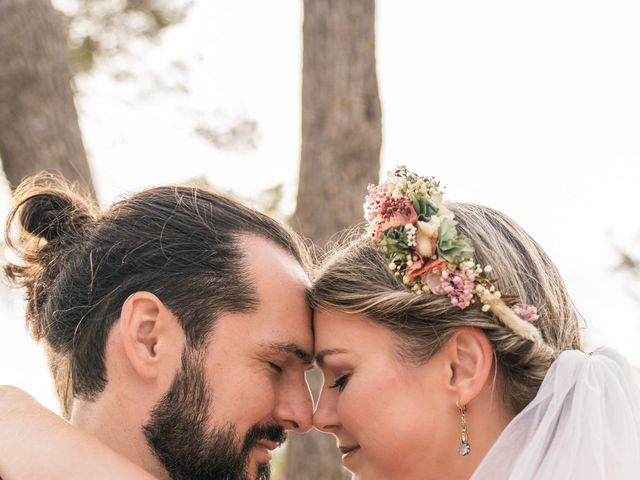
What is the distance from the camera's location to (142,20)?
36.2ft

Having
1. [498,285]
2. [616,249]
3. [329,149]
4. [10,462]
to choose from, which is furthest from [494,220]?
[616,249]

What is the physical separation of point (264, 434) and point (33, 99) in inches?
144

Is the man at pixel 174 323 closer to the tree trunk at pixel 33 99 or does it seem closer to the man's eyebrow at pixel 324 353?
the man's eyebrow at pixel 324 353

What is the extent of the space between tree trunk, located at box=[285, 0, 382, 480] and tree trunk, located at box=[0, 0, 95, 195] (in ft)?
5.52

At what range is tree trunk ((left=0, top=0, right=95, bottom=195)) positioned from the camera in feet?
23.2

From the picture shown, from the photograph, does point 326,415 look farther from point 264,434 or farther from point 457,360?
point 457,360

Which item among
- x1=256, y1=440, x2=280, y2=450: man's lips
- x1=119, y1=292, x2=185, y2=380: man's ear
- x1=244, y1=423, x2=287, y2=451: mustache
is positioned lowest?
x1=256, y1=440, x2=280, y2=450: man's lips

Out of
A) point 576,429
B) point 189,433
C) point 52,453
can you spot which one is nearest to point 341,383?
point 189,433

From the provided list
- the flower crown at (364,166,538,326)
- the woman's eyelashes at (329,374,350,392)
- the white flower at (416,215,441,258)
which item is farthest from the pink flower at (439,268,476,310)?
the woman's eyelashes at (329,374,350,392)

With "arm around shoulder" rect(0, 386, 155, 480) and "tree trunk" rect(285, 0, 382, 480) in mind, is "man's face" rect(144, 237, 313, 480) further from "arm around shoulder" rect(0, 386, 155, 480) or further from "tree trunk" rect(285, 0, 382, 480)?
"tree trunk" rect(285, 0, 382, 480)

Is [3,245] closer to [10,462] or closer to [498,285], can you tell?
[10,462]

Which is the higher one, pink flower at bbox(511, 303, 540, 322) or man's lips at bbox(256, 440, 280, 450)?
pink flower at bbox(511, 303, 540, 322)

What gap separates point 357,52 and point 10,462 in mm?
4970

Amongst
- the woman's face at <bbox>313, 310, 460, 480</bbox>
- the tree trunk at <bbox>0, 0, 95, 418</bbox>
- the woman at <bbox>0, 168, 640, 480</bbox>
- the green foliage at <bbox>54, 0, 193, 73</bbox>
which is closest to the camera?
the woman at <bbox>0, 168, 640, 480</bbox>
